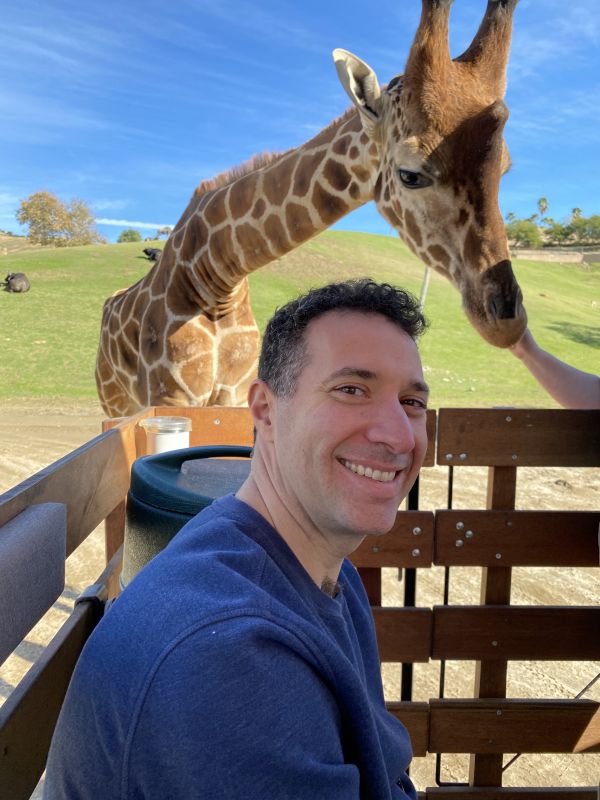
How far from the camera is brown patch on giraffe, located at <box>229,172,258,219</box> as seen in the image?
462 cm

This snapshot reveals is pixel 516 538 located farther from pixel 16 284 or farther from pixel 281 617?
pixel 16 284

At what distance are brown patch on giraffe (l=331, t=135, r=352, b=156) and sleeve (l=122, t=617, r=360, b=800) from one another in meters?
3.73

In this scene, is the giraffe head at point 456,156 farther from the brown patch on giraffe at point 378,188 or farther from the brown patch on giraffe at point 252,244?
the brown patch on giraffe at point 252,244

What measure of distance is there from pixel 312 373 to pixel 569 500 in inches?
292

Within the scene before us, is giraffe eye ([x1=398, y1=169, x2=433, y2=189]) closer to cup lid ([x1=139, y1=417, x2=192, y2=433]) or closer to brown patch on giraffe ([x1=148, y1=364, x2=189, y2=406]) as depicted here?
cup lid ([x1=139, y1=417, x2=192, y2=433])

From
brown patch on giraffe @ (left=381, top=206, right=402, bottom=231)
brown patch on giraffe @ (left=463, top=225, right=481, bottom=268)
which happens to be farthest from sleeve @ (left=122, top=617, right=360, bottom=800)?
brown patch on giraffe @ (left=381, top=206, right=402, bottom=231)

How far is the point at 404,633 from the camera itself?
2.60 meters

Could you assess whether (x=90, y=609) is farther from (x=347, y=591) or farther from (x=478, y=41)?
(x=478, y=41)

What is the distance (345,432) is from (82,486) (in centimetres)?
93

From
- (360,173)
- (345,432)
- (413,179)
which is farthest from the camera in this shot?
(360,173)

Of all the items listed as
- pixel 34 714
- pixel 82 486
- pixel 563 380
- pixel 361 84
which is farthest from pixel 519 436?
pixel 361 84

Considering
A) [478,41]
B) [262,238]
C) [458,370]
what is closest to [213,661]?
[478,41]

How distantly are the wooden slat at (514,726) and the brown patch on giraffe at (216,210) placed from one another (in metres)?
3.62

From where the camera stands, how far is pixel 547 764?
3254 mm
